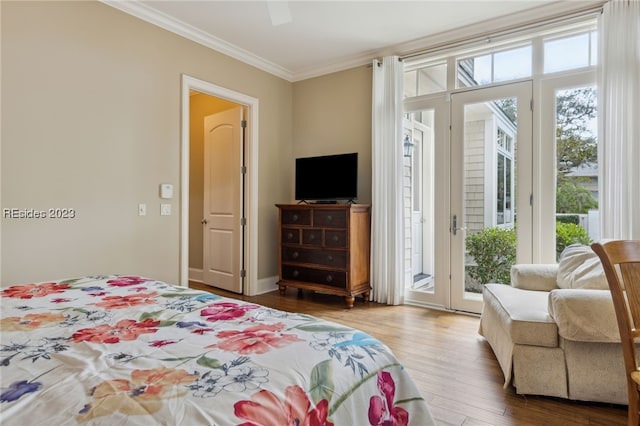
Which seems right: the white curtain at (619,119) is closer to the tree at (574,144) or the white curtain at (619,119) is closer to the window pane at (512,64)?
the tree at (574,144)

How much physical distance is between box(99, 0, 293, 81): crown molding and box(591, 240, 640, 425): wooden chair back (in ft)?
12.2

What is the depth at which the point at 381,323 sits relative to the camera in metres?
3.35

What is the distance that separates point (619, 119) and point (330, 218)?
2.64m

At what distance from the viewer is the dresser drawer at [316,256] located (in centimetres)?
393

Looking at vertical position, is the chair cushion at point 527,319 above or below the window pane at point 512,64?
below

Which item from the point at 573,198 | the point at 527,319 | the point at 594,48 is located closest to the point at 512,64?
the point at 594,48

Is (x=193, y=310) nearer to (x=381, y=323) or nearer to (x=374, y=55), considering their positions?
(x=381, y=323)

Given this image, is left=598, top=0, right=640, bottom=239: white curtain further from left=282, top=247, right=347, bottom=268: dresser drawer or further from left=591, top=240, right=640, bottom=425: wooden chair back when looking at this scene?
left=282, top=247, right=347, bottom=268: dresser drawer

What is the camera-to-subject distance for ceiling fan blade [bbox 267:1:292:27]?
2615mm

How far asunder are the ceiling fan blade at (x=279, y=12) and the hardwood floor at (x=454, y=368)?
2.63m

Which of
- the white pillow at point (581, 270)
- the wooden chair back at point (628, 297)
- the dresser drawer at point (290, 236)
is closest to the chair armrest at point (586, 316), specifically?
the white pillow at point (581, 270)

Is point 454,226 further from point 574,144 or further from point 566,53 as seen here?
point 566,53

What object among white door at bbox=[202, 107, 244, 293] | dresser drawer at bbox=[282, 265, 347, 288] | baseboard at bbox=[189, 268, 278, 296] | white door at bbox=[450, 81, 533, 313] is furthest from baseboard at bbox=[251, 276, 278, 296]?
white door at bbox=[450, 81, 533, 313]

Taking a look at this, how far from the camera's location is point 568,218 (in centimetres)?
320
